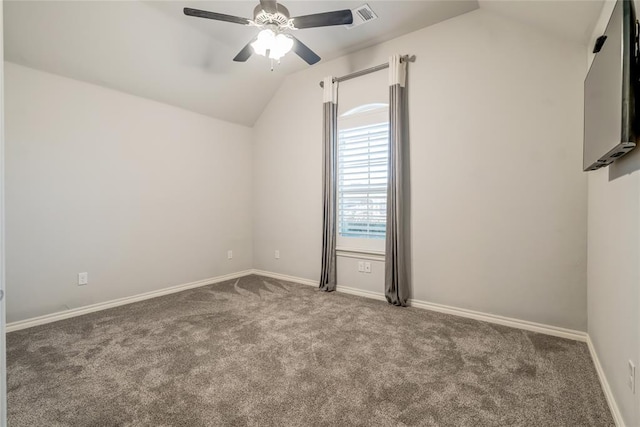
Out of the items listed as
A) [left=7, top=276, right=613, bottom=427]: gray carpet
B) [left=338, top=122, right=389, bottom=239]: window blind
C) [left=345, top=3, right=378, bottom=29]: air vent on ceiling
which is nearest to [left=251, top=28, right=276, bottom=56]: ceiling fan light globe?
[left=345, top=3, right=378, bottom=29]: air vent on ceiling

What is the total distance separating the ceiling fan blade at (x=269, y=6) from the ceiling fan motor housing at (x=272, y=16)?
48mm

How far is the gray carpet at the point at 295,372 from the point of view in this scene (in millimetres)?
1582

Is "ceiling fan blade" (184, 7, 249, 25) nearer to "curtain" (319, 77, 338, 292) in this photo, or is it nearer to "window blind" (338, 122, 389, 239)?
"curtain" (319, 77, 338, 292)

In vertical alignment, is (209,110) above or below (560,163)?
above

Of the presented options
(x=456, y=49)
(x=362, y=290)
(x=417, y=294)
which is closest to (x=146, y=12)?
(x=456, y=49)

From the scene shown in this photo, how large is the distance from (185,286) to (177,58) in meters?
2.78

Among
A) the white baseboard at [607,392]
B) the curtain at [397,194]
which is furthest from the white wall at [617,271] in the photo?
the curtain at [397,194]

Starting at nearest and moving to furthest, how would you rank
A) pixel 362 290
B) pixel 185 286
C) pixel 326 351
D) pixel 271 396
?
pixel 271 396 < pixel 326 351 < pixel 362 290 < pixel 185 286

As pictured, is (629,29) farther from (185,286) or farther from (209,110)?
(185,286)

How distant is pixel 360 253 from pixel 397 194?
90 cm

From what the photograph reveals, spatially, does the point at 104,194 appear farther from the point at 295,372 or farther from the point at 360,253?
the point at 360,253

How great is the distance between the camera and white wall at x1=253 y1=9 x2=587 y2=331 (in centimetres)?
251

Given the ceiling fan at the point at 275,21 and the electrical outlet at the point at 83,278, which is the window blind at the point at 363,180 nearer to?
the ceiling fan at the point at 275,21

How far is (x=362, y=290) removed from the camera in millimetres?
3672
